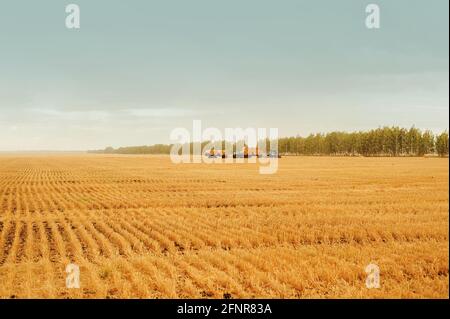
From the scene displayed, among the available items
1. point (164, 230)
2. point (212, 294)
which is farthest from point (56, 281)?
point (164, 230)

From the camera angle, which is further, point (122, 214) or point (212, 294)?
point (122, 214)

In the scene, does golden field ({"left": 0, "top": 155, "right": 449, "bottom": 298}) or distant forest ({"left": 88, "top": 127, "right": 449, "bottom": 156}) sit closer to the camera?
golden field ({"left": 0, "top": 155, "right": 449, "bottom": 298})

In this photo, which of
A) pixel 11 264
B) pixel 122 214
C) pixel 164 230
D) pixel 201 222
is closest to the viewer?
pixel 11 264

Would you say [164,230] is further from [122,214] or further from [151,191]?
[151,191]

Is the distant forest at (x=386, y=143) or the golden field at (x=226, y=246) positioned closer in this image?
the golden field at (x=226, y=246)

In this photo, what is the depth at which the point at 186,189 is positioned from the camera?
26672mm

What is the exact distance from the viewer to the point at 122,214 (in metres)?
16.9

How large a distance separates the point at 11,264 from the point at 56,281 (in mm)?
1950

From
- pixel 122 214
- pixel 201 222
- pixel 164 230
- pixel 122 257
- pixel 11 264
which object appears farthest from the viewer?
pixel 122 214

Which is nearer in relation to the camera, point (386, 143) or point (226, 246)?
point (226, 246)
